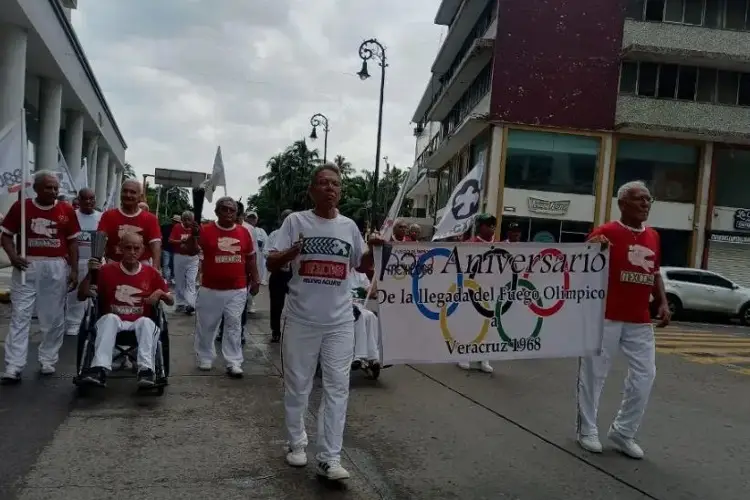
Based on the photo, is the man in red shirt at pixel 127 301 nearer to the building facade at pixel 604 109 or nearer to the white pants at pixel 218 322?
the white pants at pixel 218 322

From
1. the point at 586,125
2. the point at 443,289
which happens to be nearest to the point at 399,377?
the point at 443,289

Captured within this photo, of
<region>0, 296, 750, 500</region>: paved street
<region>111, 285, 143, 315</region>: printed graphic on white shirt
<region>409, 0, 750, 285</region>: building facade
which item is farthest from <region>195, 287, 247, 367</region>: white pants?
<region>409, 0, 750, 285</region>: building facade

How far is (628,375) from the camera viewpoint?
5.51m

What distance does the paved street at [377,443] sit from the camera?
174 inches

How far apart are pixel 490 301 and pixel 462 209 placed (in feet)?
8.06

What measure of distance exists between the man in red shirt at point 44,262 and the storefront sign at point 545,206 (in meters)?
23.9

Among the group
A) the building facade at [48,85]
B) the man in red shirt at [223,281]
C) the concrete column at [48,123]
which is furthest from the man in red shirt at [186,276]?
the concrete column at [48,123]

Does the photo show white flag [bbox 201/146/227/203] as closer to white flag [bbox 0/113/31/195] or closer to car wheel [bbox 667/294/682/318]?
white flag [bbox 0/113/31/195]

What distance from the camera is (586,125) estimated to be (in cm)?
2955

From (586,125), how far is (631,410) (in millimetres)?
25689

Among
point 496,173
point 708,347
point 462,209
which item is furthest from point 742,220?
point 462,209

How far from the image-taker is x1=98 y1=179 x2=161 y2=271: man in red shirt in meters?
7.37

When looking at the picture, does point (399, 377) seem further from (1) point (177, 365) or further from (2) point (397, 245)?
(2) point (397, 245)

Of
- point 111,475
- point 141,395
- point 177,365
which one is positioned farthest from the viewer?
point 177,365
